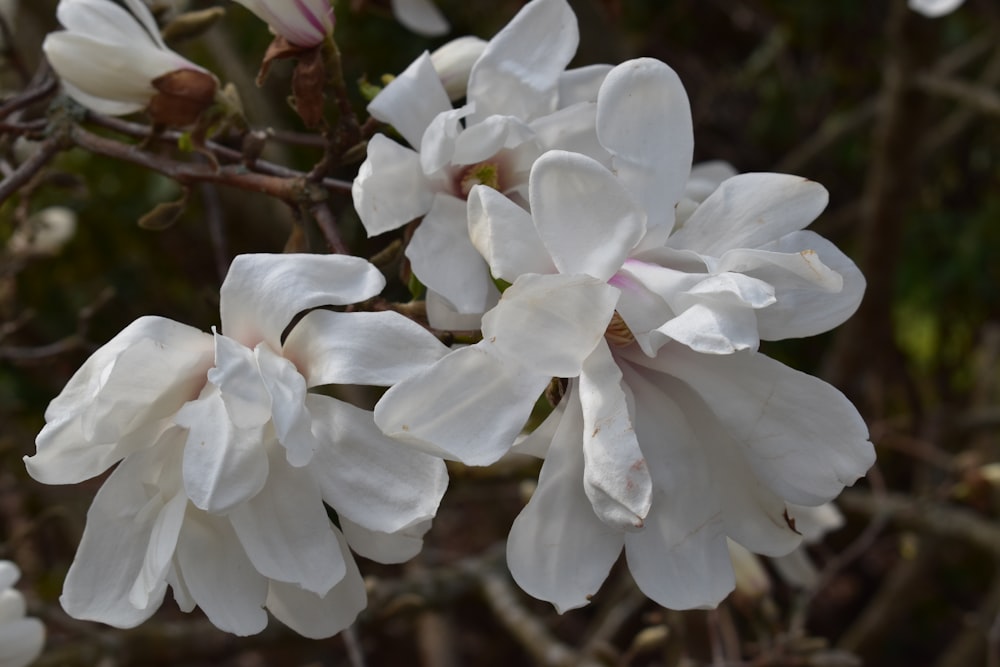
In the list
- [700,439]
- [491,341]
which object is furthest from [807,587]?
[491,341]

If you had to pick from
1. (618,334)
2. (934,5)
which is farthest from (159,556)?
(934,5)

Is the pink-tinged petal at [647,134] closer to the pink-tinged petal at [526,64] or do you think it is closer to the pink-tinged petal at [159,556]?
the pink-tinged petal at [526,64]

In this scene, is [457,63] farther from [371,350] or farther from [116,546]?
[116,546]

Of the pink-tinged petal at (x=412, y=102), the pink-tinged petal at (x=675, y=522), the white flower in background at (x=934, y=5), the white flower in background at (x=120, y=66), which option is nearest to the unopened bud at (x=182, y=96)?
the white flower in background at (x=120, y=66)

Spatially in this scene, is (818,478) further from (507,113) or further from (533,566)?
(507,113)

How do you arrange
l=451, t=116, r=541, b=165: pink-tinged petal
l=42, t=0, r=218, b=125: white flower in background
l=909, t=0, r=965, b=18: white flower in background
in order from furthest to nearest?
l=909, t=0, r=965, b=18: white flower in background → l=42, t=0, r=218, b=125: white flower in background → l=451, t=116, r=541, b=165: pink-tinged petal

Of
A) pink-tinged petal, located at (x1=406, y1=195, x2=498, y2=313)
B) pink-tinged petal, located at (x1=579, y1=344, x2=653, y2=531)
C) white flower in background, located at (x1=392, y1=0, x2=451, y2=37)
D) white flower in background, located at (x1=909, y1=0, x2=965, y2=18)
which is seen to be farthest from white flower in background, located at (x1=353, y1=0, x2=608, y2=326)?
white flower in background, located at (x1=909, y1=0, x2=965, y2=18)

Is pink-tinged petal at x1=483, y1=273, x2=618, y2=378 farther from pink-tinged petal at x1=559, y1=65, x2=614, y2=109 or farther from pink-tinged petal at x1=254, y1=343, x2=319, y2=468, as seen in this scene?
pink-tinged petal at x1=559, y1=65, x2=614, y2=109

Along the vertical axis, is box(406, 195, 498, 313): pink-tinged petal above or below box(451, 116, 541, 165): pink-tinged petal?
below
